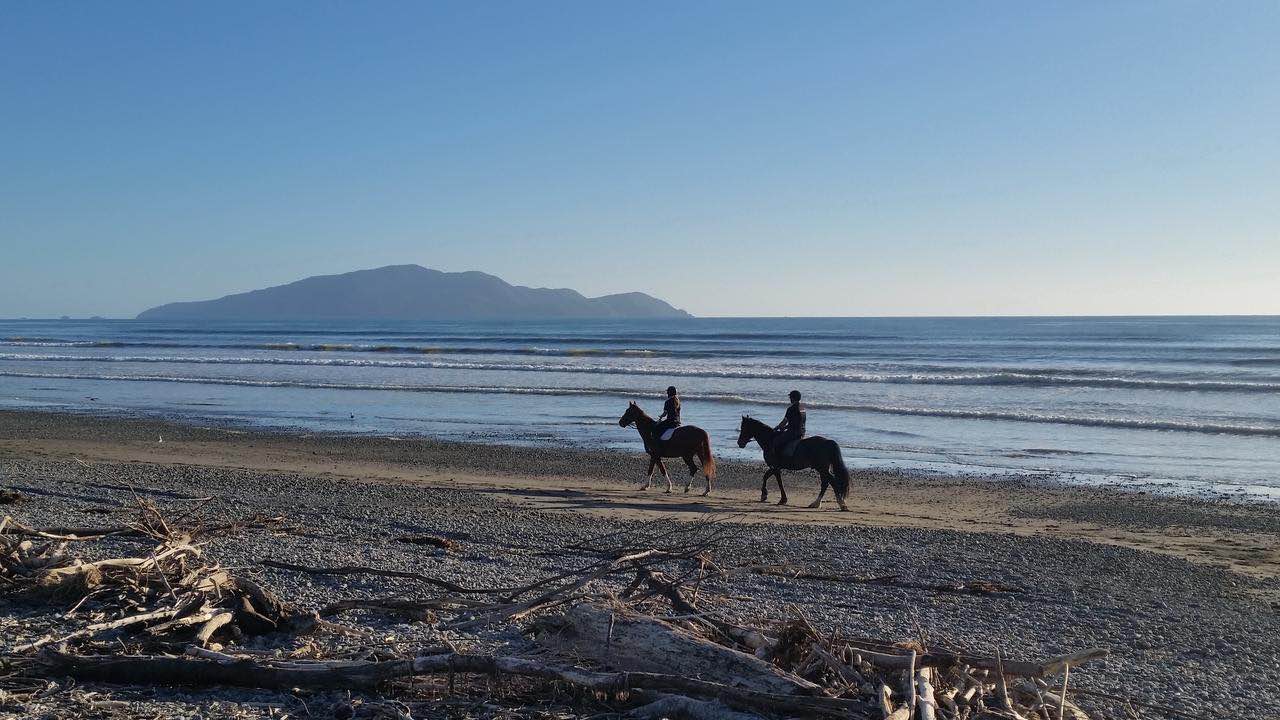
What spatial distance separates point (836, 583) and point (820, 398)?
70.4 ft

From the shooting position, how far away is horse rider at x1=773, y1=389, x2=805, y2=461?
14.3 m

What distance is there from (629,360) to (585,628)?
1849 inches

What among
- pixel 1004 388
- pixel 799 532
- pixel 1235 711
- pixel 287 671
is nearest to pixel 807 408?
pixel 1004 388

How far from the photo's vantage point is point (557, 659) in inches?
198

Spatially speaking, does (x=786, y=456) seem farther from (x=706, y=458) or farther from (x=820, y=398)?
(x=820, y=398)

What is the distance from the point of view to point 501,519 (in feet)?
37.7

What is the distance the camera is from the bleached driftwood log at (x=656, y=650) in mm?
4531

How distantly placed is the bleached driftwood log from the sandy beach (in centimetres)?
143

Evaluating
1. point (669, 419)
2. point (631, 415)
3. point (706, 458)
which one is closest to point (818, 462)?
point (706, 458)

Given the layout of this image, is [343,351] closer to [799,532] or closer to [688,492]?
[688,492]

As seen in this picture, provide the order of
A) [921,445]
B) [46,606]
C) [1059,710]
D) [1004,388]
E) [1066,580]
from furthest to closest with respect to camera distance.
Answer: [1004,388] < [921,445] < [1066,580] < [46,606] < [1059,710]

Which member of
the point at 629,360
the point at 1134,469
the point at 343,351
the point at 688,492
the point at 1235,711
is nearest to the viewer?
the point at 1235,711

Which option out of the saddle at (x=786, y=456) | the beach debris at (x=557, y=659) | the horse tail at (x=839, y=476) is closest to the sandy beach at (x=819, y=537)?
the beach debris at (x=557, y=659)

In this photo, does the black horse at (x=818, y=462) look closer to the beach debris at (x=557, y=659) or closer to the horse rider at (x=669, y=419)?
the horse rider at (x=669, y=419)
